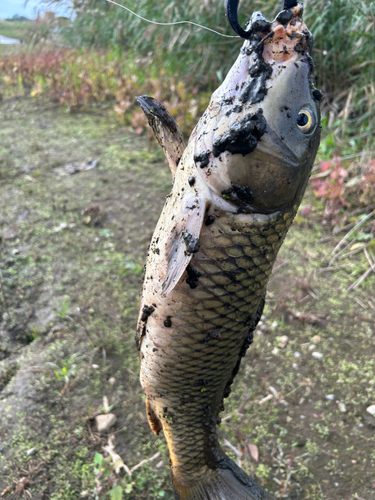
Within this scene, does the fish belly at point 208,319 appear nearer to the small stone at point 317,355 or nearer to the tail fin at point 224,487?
the tail fin at point 224,487

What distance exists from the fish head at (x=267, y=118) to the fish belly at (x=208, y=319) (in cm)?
8

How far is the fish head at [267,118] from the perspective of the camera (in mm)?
890

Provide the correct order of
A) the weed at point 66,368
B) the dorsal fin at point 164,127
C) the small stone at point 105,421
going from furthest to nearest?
the weed at point 66,368
the small stone at point 105,421
the dorsal fin at point 164,127

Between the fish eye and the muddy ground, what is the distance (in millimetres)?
1571

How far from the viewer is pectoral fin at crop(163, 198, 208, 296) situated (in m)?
0.87

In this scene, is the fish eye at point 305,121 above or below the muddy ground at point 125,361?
above

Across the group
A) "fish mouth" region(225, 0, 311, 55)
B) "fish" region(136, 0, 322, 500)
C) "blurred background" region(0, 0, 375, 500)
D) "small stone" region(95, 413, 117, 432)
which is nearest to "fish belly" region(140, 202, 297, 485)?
"fish" region(136, 0, 322, 500)

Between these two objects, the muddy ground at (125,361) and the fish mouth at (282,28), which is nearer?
the fish mouth at (282,28)

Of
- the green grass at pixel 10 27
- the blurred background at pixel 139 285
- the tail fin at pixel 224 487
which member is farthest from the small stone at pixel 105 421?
the green grass at pixel 10 27

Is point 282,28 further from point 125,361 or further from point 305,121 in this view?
point 125,361

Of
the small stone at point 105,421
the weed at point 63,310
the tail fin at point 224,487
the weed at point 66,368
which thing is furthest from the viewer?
the weed at point 63,310

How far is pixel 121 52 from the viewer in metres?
6.35

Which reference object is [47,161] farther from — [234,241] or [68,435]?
[234,241]

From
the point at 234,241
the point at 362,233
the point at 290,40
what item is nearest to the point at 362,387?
the point at 362,233
